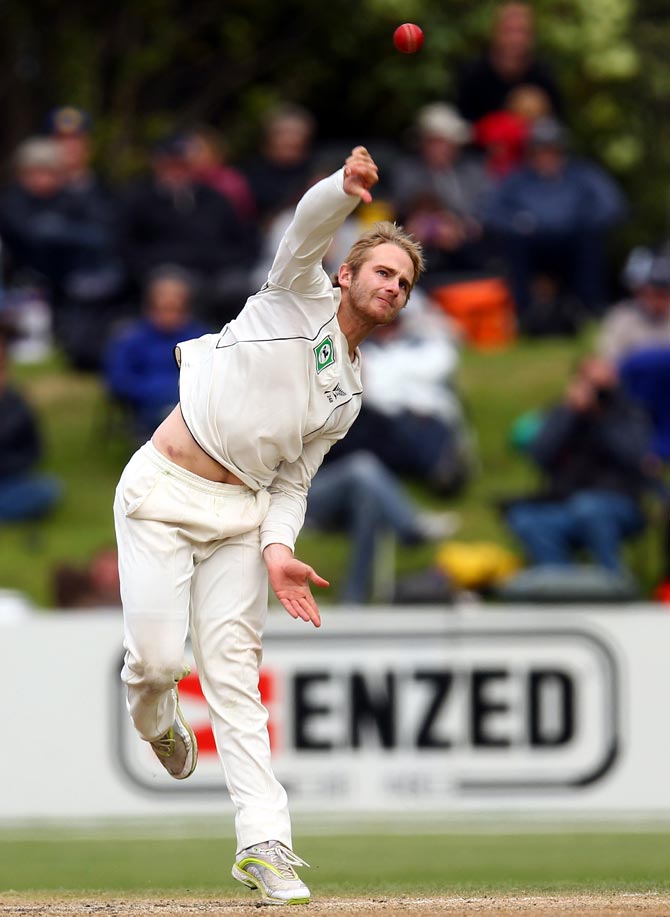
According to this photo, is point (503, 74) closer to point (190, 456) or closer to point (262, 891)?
point (190, 456)

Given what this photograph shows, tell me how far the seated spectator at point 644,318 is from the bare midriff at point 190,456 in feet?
26.0

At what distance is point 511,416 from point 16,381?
4.27 m

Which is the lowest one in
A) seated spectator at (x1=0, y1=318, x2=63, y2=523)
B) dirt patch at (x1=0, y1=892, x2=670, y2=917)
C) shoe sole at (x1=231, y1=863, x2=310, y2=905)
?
dirt patch at (x1=0, y1=892, x2=670, y2=917)

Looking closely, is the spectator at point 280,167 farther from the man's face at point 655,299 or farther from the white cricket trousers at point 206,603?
the white cricket trousers at point 206,603

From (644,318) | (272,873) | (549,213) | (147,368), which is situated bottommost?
(272,873)

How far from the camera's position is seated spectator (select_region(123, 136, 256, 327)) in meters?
14.8

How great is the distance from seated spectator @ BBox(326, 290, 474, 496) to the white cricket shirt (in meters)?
6.39

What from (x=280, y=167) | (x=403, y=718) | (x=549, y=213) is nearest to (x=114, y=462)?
(x=280, y=167)

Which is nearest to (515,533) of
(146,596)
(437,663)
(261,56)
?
(437,663)

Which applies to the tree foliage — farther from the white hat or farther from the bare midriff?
the bare midriff

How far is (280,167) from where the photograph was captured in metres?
15.8

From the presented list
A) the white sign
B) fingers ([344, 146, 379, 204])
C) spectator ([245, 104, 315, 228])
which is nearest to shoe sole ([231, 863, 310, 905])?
fingers ([344, 146, 379, 204])

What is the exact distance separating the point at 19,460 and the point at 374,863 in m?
5.29

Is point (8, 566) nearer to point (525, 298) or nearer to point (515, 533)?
point (515, 533)
